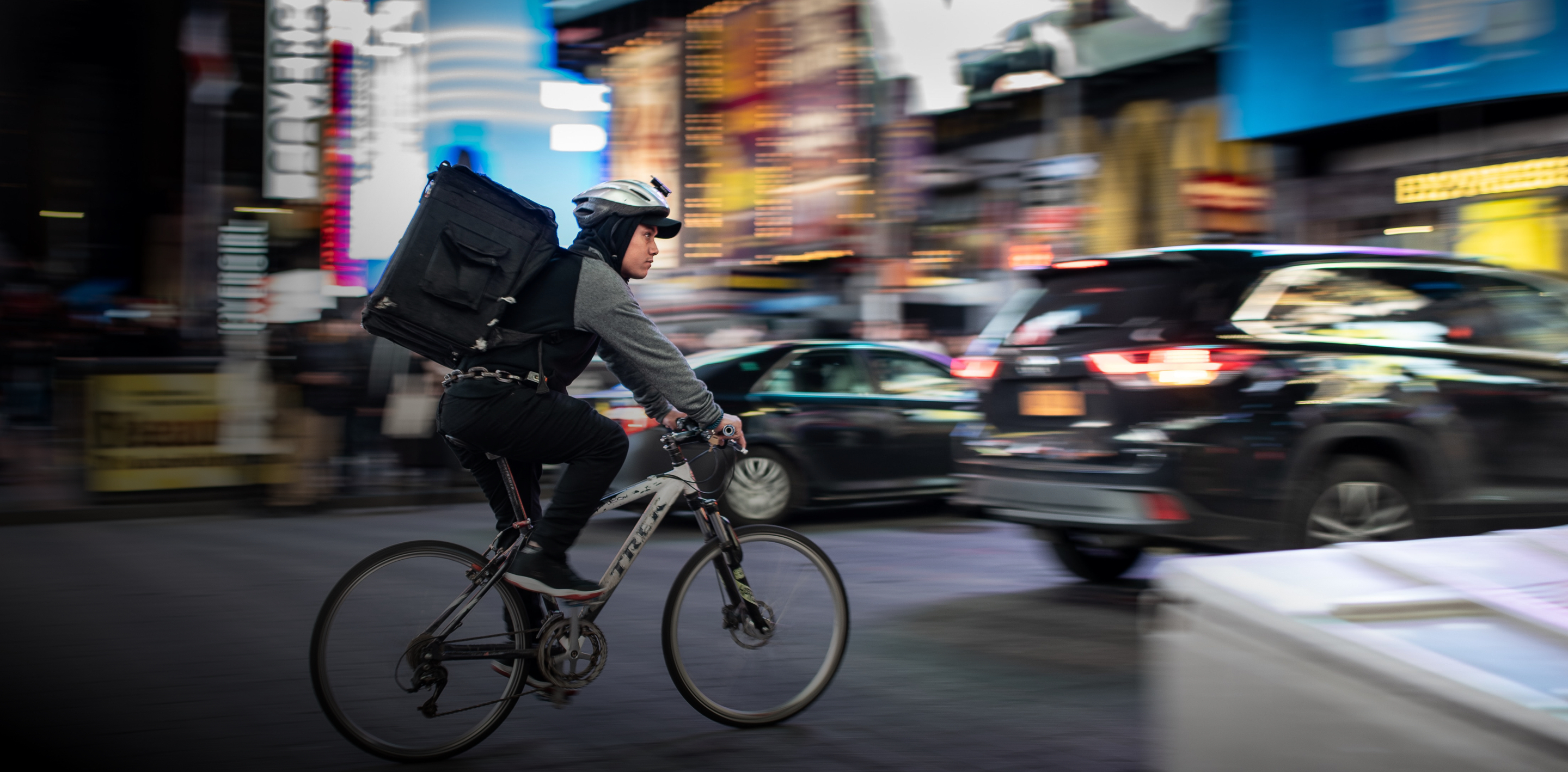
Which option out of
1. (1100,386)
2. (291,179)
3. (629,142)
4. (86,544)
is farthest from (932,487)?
(629,142)

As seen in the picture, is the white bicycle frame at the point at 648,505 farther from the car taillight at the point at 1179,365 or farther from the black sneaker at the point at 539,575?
the car taillight at the point at 1179,365

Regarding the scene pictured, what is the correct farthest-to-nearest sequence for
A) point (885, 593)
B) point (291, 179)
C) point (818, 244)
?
1. point (818, 244)
2. point (291, 179)
3. point (885, 593)

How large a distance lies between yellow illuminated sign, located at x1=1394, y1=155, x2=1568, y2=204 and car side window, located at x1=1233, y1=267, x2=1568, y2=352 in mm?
10266

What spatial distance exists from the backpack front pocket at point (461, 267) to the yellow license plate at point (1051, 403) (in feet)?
10.9

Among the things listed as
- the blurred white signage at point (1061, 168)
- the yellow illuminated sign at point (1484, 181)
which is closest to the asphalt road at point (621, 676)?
the yellow illuminated sign at point (1484, 181)

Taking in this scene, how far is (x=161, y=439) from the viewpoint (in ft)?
38.2

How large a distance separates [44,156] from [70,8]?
19.4 ft

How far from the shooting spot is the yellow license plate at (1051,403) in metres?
6.11

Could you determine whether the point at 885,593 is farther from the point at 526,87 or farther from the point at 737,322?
the point at 526,87

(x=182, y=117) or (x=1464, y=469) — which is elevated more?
(x=182, y=117)

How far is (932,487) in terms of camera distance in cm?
1045

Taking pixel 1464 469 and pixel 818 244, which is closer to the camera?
pixel 1464 469

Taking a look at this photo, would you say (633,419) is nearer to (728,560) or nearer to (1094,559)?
(1094,559)

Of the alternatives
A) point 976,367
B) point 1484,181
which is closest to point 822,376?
point 976,367
